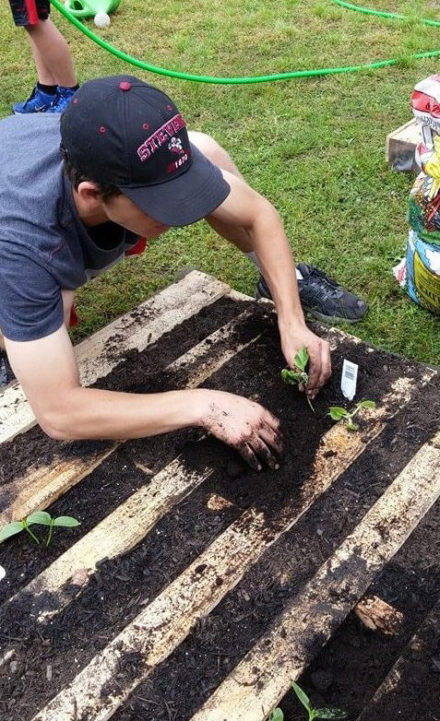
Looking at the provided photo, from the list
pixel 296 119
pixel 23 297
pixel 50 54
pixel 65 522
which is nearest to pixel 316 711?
pixel 65 522

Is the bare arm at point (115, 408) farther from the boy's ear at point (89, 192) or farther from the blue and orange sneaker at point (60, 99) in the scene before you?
the blue and orange sneaker at point (60, 99)

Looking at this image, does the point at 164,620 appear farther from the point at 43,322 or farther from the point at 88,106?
the point at 88,106

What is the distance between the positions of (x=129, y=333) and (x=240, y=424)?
3.04 ft

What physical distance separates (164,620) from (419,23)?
497cm

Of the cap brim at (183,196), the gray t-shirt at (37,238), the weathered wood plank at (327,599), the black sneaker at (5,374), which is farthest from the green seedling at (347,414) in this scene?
the black sneaker at (5,374)

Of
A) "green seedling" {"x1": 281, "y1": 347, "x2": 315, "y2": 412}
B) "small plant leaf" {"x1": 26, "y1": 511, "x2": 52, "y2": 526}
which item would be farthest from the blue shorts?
"small plant leaf" {"x1": 26, "y1": 511, "x2": 52, "y2": 526}

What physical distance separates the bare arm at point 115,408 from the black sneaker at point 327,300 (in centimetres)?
97

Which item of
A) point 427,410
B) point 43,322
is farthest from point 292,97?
point 43,322

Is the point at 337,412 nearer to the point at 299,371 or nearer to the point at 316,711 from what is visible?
the point at 299,371

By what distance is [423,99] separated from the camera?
268 centimetres

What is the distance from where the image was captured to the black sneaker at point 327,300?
116 inches

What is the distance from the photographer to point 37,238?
1.98 metres

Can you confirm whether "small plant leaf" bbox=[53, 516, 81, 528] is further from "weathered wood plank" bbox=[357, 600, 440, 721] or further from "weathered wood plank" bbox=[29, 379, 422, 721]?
"weathered wood plank" bbox=[357, 600, 440, 721]

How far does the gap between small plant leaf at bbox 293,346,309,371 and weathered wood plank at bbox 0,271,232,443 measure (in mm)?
639
